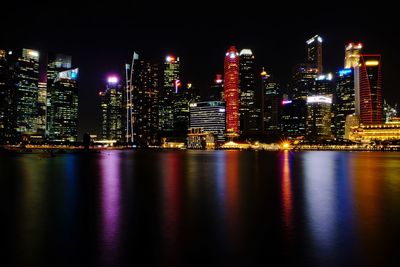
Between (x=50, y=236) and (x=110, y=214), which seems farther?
(x=110, y=214)

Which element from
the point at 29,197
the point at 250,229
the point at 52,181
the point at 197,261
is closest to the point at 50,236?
the point at 197,261

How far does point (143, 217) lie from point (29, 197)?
41.4 ft

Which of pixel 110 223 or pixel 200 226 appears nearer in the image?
pixel 200 226

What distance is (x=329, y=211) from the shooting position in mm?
23688

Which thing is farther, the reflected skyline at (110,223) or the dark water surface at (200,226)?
the reflected skyline at (110,223)

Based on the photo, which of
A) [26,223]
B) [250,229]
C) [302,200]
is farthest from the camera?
[302,200]

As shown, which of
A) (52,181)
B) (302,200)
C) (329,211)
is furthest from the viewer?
(52,181)

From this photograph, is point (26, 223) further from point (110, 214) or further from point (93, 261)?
point (93, 261)

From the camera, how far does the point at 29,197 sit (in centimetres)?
2966

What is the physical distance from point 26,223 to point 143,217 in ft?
19.5

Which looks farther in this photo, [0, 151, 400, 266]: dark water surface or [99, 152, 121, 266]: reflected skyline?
[99, 152, 121, 266]: reflected skyline

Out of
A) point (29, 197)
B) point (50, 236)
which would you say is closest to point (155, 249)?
point (50, 236)

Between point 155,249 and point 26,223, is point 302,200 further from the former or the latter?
point 26,223

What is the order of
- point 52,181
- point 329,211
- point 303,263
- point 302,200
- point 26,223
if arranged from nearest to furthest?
point 303,263 → point 26,223 → point 329,211 → point 302,200 → point 52,181
